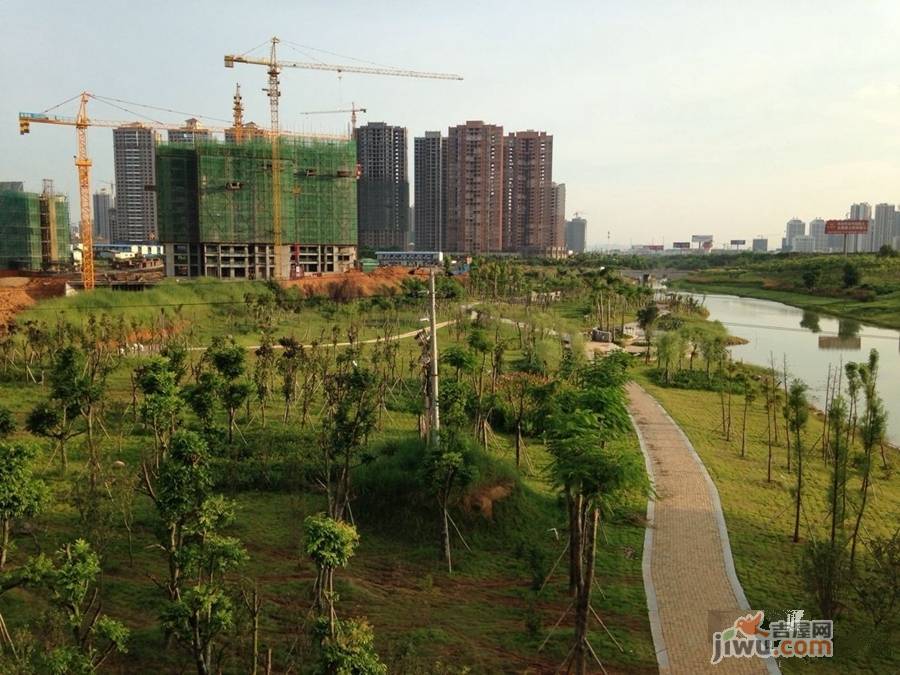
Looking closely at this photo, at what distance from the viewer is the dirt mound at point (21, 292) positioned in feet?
103

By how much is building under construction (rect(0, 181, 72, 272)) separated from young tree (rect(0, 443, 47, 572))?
5200cm

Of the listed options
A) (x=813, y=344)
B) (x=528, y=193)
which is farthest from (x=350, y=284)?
(x=528, y=193)

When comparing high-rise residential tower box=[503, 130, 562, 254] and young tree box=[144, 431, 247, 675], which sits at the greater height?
high-rise residential tower box=[503, 130, 562, 254]

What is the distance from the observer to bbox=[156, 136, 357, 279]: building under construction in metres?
55.6

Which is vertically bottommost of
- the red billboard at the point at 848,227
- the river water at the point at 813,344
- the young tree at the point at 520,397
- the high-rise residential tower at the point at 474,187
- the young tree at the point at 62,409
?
the river water at the point at 813,344

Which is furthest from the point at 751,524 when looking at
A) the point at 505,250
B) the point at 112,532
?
the point at 505,250

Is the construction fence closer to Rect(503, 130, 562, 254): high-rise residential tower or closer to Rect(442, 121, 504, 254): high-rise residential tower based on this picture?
Rect(442, 121, 504, 254): high-rise residential tower

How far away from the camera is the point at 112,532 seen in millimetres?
10336

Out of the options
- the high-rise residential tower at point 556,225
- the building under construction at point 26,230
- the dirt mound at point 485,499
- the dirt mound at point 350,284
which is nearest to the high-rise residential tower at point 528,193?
the high-rise residential tower at point 556,225

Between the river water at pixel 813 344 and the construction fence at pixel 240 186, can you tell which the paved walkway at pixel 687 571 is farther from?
the construction fence at pixel 240 186

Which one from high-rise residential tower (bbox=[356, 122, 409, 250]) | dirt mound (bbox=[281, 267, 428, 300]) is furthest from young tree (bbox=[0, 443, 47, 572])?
high-rise residential tower (bbox=[356, 122, 409, 250])

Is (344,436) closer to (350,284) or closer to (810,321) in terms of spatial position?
(350,284)

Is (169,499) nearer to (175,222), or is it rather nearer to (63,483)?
(63,483)

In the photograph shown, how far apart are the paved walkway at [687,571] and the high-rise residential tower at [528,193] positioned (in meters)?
99.6
